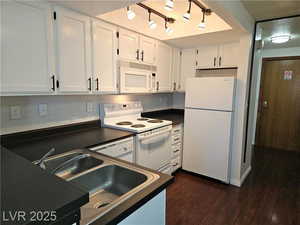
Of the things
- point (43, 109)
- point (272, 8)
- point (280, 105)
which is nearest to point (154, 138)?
point (43, 109)

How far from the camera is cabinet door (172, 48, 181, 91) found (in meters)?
3.35

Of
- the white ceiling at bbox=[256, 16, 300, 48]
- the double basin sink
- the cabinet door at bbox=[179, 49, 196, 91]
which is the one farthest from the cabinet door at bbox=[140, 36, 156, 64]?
the double basin sink

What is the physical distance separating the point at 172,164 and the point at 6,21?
103 inches

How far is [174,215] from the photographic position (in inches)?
80.8

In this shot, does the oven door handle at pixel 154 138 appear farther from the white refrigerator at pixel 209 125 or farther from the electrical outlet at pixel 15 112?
the electrical outlet at pixel 15 112

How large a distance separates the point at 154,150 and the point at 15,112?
1.59 metres

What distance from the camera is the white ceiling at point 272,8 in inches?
77.3

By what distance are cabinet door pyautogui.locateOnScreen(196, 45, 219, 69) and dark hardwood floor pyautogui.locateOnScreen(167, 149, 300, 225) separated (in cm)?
190

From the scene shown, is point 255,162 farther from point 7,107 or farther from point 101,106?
point 7,107

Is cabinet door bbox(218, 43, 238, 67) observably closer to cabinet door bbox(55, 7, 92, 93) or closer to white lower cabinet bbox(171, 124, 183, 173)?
white lower cabinet bbox(171, 124, 183, 173)

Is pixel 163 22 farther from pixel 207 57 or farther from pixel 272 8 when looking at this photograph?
pixel 272 8

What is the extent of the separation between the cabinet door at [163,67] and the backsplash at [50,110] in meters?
0.70

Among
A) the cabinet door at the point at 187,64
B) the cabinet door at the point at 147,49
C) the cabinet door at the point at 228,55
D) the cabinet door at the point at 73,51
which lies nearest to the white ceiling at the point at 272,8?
the cabinet door at the point at 228,55

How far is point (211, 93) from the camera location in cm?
266
